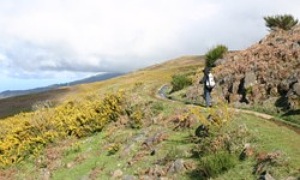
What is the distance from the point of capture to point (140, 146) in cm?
1981

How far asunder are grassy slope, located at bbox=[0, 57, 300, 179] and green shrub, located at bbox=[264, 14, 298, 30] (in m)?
15.3

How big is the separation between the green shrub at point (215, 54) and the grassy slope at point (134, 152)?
12.1 m

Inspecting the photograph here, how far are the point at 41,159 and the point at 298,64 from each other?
521 inches

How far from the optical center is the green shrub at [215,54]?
35.5 metres

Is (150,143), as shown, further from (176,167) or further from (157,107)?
(157,107)

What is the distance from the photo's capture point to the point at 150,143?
63.9 ft

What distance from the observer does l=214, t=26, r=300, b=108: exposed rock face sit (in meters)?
23.3

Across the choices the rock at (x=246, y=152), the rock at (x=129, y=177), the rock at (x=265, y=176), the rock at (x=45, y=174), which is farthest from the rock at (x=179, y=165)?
the rock at (x=45, y=174)

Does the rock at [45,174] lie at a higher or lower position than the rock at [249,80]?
lower

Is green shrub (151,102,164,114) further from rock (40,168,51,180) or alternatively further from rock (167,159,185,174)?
rock (167,159,185,174)

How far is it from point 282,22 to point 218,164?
23.9 meters

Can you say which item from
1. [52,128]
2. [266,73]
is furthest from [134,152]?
[266,73]

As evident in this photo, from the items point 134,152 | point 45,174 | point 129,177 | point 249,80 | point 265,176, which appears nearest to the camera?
point 265,176

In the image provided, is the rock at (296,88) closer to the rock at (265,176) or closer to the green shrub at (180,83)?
the rock at (265,176)
